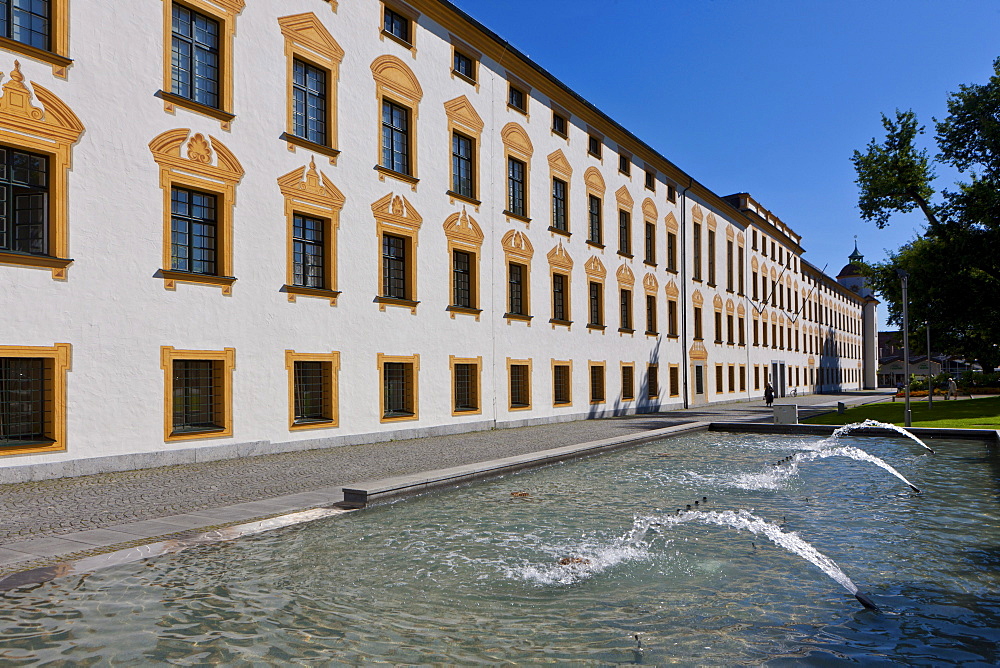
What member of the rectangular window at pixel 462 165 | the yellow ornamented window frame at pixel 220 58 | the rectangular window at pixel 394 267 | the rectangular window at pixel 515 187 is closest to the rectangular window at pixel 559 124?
the rectangular window at pixel 515 187

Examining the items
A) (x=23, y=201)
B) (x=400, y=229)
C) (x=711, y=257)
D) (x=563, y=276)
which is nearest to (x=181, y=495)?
(x=23, y=201)

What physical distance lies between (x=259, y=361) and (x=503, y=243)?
11241 millimetres

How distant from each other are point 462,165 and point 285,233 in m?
8.39

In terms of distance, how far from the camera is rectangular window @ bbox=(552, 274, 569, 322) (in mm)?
29928

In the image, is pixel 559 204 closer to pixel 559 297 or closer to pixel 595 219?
pixel 595 219

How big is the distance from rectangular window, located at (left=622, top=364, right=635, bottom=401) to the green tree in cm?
1415

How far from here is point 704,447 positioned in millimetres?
19812

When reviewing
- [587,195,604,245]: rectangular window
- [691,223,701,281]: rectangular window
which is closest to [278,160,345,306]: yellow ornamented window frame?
[587,195,604,245]: rectangular window

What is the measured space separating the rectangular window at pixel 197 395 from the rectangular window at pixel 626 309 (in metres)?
22.5

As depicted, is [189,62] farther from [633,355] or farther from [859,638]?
[633,355]

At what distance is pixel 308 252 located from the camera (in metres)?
19.0

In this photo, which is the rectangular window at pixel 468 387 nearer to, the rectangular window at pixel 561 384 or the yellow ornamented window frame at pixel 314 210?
the rectangular window at pixel 561 384

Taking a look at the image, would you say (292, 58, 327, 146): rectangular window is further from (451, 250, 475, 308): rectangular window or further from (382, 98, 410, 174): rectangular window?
(451, 250, 475, 308): rectangular window

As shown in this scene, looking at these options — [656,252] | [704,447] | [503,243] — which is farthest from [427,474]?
[656,252]
